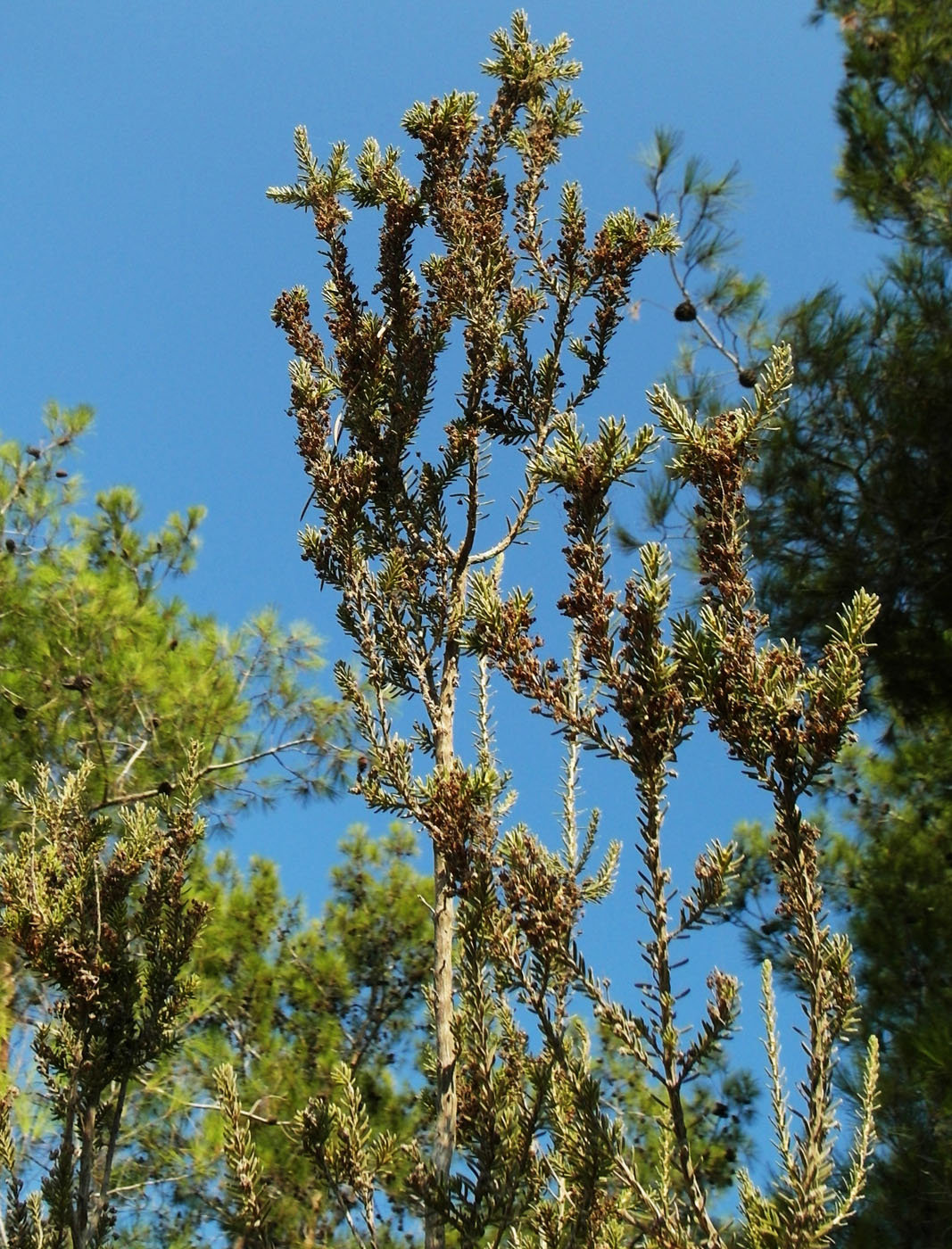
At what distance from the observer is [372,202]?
3.79 meters

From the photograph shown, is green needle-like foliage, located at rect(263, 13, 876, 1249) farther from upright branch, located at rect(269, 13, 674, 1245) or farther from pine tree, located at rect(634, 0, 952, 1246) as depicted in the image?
pine tree, located at rect(634, 0, 952, 1246)

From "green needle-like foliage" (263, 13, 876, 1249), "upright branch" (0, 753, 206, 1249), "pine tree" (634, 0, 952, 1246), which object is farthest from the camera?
"pine tree" (634, 0, 952, 1246)

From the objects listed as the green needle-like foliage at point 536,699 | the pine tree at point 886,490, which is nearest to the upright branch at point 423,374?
the green needle-like foliage at point 536,699

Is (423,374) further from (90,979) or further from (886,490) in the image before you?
(886,490)

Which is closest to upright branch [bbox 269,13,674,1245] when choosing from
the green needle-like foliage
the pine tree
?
the green needle-like foliage

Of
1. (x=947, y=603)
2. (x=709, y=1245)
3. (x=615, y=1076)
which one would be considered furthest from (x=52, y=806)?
(x=615, y=1076)

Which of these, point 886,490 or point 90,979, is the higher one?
point 886,490

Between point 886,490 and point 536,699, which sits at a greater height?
point 886,490

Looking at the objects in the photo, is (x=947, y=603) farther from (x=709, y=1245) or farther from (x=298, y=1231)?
(x=298, y=1231)

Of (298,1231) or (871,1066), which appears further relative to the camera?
(298,1231)

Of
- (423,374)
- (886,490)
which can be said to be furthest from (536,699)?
(886,490)

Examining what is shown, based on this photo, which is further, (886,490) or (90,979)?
(886,490)

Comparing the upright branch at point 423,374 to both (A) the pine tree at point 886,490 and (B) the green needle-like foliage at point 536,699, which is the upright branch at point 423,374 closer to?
(B) the green needle-like foliage at point 536,699

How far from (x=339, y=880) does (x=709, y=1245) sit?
27.3 ft
